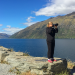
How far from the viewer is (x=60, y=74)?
631cm

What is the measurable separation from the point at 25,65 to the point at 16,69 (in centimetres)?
121

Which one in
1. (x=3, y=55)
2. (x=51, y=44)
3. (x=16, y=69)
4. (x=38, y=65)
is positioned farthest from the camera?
(x=3, y=55)

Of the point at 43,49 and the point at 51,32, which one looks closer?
the point at 51,32

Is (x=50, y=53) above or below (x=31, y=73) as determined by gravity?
above

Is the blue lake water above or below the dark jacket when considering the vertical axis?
below

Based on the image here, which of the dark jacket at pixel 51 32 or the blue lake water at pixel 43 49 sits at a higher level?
the dark jacket at pixel 51 32

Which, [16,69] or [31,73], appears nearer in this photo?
[31,73]

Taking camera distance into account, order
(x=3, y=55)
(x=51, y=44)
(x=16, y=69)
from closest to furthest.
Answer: (x=51, y=44) → (x=16, y=69) → (x=3, y=55)

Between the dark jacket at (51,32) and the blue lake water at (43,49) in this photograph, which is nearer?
the dark jacket at (51,32)

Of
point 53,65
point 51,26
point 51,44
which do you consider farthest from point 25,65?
point 51,26

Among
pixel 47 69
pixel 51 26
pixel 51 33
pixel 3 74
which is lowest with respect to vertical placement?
pixel 3 74

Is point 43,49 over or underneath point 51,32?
underneath

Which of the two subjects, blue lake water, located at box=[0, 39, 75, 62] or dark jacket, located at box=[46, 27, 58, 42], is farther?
blue lake water, located at box=[0, 39, 75, 62]

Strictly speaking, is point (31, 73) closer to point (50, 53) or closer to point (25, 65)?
point (25, 65)
